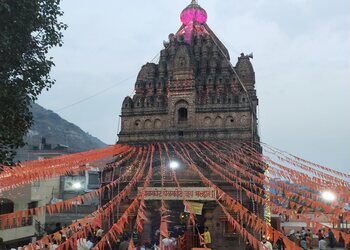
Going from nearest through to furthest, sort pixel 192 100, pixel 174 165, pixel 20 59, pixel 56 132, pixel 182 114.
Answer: pixel 20 59 < pixel 174 165 < pixel 192 100 < pixel 182 114 < pixel 56 132

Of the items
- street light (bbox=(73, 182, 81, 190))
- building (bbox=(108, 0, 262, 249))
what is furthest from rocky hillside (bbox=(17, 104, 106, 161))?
building (bbox=(108, 0, 262, 249))

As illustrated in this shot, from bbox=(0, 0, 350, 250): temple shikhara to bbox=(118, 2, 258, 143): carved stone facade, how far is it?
8 cm

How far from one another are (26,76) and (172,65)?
16.7 metres

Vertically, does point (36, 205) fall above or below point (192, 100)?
below

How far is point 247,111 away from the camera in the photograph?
28.4 meters

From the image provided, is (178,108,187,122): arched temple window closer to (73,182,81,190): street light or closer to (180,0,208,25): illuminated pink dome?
(180,0,208,25): illuminated pink dome

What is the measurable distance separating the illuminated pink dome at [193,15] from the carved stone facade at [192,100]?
4.15 m

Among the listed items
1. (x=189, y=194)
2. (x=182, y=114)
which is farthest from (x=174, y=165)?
(x=182, y=114)

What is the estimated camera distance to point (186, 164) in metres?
24.5

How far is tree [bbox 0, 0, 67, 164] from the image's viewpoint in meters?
14.9

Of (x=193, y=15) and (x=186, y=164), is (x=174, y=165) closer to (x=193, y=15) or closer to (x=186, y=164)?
(x=186, y=164)

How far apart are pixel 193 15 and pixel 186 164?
59.1 feet

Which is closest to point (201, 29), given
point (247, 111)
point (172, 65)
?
point (172, 65)

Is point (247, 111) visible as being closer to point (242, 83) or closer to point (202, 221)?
point (242, 83)
